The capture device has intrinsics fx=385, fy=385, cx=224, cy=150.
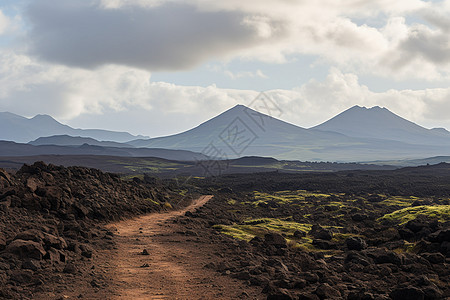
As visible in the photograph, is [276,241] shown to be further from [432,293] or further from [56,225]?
[56,225]

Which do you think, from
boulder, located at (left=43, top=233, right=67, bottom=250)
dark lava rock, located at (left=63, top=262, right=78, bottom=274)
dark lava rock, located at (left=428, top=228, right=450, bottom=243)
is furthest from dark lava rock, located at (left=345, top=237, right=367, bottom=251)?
boulder, located at (left=43, top=233, right=67, bottom=250)

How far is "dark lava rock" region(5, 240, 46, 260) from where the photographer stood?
17125 mm

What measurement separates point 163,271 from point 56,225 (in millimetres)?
10076

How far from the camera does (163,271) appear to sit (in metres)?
19.7

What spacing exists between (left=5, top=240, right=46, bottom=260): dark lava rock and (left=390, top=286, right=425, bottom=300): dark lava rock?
1500 centimetres

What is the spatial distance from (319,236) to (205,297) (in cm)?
1762

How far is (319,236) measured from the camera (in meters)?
31.0

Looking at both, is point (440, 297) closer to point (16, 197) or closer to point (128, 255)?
point (128, 255)

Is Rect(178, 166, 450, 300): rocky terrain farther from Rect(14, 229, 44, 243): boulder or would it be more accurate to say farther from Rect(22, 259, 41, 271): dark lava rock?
Rect(14, 229, 44, 243): boulder

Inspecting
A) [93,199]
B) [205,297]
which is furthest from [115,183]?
[205,297]

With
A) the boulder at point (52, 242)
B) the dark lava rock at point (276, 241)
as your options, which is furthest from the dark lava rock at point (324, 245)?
the boulder at point (52, 242)

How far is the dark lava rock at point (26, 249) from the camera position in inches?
674

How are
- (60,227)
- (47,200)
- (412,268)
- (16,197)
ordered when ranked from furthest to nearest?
1. (47,200)
2. (16,197)
3. (60,227)
4. (412,268)

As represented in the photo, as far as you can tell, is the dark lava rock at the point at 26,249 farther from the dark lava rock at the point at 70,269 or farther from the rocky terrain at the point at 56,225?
the dark lava rock at the point at 70,269
